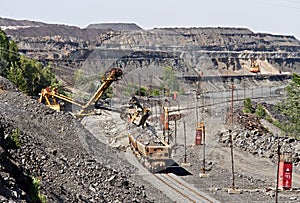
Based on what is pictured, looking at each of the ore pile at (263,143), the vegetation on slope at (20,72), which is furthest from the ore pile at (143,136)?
the vegetation on slope at (20,72)

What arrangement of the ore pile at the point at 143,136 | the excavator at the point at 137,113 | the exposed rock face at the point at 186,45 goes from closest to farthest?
the ore pile at the point at 143,136, the excavator at the point at 137,113, the exposed rock face at the point at 186,45

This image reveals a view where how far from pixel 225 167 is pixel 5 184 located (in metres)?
15.6

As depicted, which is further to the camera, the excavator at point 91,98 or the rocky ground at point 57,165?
the excavator at point 91,98

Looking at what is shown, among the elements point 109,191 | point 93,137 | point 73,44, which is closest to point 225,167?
point 93,137

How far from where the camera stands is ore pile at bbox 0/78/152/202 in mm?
13148

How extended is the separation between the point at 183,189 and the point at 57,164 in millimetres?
5304

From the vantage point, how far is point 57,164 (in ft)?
55.4

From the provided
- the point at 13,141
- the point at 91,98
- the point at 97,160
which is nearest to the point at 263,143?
the point at 91,98

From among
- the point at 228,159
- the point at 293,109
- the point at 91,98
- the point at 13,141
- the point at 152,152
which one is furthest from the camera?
the point at 293,109

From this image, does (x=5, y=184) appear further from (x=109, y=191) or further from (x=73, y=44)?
(x=73, y=44)

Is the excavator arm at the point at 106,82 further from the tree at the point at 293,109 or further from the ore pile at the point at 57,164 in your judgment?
the tree at the point at 293,109

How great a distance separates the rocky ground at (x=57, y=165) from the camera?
13008mm

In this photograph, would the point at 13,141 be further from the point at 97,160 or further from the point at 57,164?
the point at 97,160

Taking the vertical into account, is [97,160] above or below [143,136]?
below
